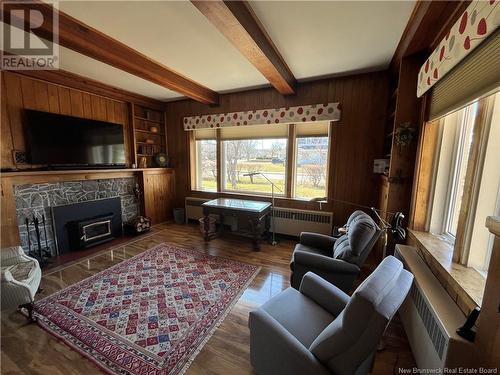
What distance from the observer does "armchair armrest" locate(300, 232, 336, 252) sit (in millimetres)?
2402

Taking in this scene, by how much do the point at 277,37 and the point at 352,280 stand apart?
2.43m

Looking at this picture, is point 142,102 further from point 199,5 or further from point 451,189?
point 451,189

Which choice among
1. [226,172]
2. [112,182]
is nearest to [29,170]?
[112,182]

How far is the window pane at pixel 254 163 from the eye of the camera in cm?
382

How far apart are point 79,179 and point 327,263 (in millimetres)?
3711

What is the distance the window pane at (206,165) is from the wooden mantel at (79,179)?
2.20 ft

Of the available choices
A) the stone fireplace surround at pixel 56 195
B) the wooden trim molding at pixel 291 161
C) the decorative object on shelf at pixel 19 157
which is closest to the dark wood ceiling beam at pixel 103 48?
the decorative object on shelf at pixel 19 157

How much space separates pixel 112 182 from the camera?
375cm

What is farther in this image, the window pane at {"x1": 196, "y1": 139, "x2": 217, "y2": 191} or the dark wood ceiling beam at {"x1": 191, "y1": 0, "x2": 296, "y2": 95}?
the window pane at {"x1": 196, "y1": 139, "x2": 217, "y2": 191}

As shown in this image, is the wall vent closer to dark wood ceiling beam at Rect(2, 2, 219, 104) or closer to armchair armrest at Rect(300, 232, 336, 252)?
armchair armrest at Rect(300, 232, 336, 252)

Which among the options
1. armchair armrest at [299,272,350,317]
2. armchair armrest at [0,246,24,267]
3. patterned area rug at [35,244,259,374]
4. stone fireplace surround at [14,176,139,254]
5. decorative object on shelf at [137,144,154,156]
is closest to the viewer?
armchair armrest at [299,272,350,317]

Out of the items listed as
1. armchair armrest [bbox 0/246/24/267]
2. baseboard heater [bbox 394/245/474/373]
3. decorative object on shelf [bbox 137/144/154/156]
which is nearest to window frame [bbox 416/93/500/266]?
baseboard heater [bbox 394/245/474/373]

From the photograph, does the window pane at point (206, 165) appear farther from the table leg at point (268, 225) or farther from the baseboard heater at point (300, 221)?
the baseboard heater at point (300, 221)

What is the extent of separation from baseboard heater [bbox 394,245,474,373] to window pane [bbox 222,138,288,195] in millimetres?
2437
